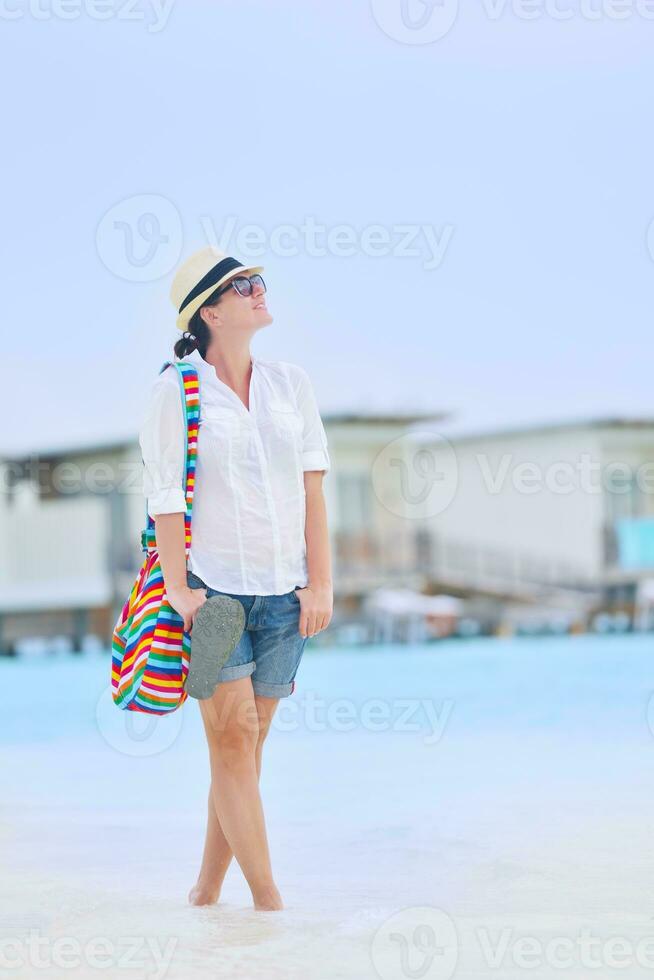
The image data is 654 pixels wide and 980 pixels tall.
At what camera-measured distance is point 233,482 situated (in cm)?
309

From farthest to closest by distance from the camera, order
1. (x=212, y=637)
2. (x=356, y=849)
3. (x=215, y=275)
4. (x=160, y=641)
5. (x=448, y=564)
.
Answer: (x=448, y=564) → (x=356, y=849) → (x=215, y=275) → (x=160, y=641) → (x=212, y=637)

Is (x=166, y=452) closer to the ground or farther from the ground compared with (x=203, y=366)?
closer to the ground

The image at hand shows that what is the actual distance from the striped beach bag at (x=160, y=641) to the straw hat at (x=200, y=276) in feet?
0.54

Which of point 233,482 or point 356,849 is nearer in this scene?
point 233,482

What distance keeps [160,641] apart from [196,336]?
0.73m

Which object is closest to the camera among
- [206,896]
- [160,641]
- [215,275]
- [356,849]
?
[160,641]

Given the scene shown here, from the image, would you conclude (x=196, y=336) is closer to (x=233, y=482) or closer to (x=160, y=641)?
(x=233, y=482)

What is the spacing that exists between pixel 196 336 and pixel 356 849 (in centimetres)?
208

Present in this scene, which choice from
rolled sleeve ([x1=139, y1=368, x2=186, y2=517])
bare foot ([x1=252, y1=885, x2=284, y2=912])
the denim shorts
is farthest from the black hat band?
bare foot ([x1=252, y1=885, x2=284, y2=912])

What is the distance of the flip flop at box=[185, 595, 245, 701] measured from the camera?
9.66ft

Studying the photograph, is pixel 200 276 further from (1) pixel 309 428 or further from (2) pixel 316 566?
(2) pixel 316 566

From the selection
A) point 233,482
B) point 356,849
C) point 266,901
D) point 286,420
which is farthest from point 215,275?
point 356,849

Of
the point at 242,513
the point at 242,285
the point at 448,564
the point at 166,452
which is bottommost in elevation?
the point at 448,564

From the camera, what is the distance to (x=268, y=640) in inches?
124
